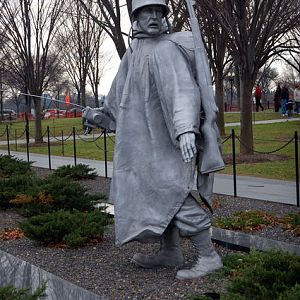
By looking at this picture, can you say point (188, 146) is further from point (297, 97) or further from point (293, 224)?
point (297, 97)

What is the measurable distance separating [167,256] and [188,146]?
52.9 inches

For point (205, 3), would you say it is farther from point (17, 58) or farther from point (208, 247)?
point (17, 58)

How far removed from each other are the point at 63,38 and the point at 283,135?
1534cm

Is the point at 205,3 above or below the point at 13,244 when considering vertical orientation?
above

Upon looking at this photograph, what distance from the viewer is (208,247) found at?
507cm

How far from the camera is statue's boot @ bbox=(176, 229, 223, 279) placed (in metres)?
5.01

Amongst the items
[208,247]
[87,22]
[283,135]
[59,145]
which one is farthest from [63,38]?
[208,247]

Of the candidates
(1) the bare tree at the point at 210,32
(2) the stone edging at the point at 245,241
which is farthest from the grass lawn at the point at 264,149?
(2) the stone edging at the point at 245,241

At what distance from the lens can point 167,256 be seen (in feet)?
17.9

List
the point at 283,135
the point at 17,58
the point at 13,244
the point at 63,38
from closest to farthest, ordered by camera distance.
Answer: the point at 13,244, the point at 283,135, the point at 17,58, the point at 63,38

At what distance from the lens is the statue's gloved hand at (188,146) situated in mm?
4551

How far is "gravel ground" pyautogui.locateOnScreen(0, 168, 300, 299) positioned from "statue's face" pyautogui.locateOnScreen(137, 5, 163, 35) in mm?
2022

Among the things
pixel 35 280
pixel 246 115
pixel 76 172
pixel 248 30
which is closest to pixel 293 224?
pixel 35 280

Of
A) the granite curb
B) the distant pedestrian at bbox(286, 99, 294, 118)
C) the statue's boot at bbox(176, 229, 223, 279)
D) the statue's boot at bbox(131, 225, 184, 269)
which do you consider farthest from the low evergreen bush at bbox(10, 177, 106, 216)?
the distant pedestrian at bbox(286, 99, 294, 118)
